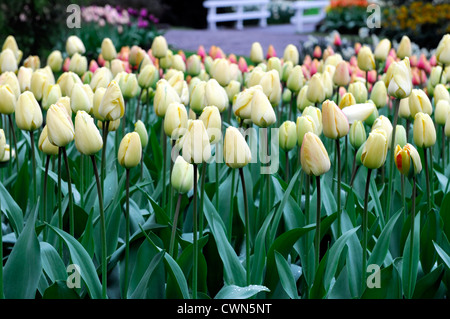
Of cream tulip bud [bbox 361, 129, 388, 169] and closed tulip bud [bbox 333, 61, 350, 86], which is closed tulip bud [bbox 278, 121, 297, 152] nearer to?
cream tulip bud [bbox 361, 129, 388, 169]

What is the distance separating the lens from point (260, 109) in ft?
5.95

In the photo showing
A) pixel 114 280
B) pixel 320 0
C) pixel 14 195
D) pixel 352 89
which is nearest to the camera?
pixel 114 280

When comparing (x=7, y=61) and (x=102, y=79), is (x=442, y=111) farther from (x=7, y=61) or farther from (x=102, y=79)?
(x=7, y=61)

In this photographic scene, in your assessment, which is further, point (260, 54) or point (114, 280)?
point (260, 54)

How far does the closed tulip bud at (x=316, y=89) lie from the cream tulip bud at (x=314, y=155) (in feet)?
2.75

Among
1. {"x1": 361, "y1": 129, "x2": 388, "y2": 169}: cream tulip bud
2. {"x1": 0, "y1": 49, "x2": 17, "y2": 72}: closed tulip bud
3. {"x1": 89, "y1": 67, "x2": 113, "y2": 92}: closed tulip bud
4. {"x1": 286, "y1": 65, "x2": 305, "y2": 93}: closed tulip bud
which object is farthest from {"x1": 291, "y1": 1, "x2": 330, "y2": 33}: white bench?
{"x1": 361, "y1": 129, "x2": 388, "y2": 169}: cream tulip bud

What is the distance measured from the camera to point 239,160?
1.57 m

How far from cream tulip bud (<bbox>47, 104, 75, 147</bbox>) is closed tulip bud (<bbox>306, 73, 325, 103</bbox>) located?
40.7 inches

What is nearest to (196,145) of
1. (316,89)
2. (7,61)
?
(316,89)

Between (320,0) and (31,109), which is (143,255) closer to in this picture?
(31,109)

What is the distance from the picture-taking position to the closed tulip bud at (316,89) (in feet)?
7.64

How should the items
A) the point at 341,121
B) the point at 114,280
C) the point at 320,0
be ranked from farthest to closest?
the point at 320,0
the point at 114,280
the point at 341,121
